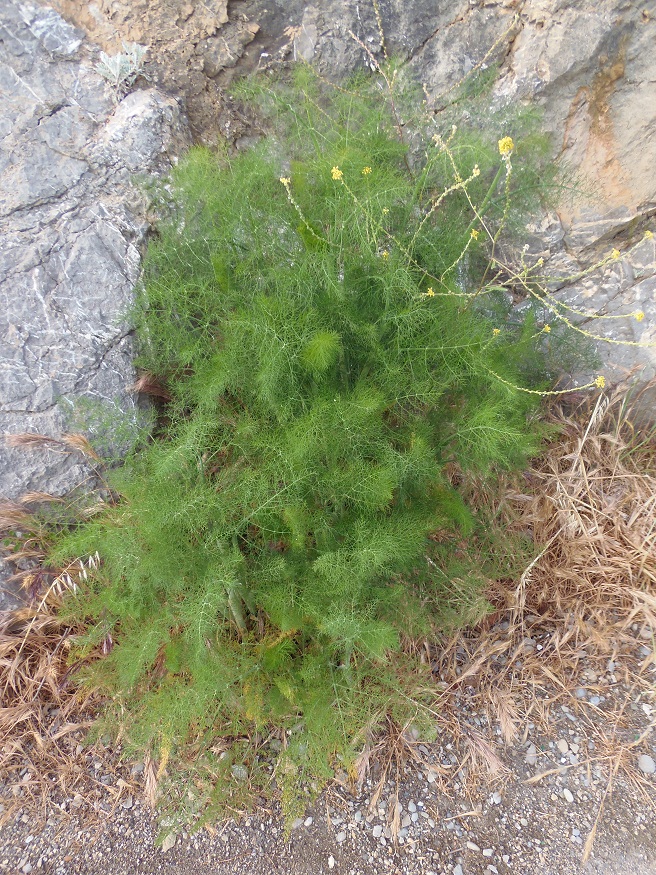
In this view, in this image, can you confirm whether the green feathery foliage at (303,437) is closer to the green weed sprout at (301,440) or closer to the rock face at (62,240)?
the green weed sprout at (301,440)

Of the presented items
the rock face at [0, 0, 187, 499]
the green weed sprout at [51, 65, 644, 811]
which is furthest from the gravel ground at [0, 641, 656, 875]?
the rock face at [0, 0, 187, 499]

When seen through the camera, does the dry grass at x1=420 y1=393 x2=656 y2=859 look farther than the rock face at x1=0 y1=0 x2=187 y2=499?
No

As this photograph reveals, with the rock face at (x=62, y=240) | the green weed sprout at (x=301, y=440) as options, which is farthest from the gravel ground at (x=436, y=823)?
the rock face at (x=62, y=240)

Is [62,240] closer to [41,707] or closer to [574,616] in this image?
[41,707]

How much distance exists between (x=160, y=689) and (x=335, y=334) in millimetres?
1500

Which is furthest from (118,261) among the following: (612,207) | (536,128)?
(612,207)

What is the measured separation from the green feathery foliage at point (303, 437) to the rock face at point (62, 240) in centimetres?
25

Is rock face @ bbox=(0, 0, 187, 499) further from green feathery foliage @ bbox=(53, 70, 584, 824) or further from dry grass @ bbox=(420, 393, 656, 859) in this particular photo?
dry grass @ bbox=(420, 393, 656, 859)

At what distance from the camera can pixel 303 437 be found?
174cm

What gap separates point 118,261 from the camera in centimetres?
238

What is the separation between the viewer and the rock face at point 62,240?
7.62 feet

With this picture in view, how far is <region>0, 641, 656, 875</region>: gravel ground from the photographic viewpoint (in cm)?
183

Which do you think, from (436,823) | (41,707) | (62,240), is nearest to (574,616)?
(436,823)

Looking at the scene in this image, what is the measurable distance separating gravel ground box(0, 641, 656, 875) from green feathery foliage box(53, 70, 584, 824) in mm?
234
